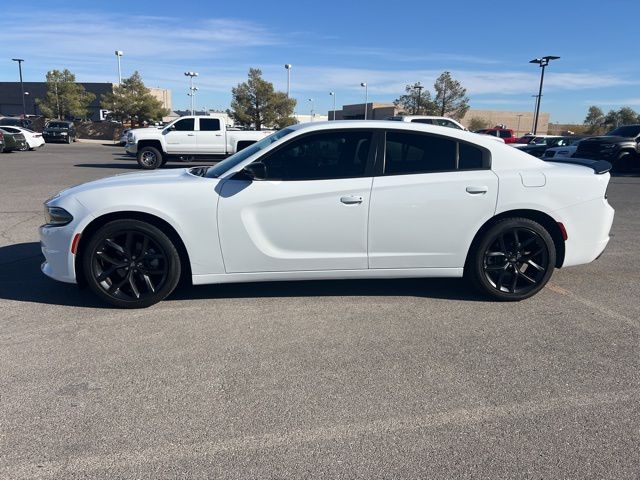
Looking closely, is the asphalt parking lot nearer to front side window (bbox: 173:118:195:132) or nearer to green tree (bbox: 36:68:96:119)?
front side window (bbox: 173:118:195:132)

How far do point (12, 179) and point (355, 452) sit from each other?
1382 centimetres

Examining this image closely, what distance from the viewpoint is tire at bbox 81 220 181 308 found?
13.8 feet

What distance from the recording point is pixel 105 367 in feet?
11.0

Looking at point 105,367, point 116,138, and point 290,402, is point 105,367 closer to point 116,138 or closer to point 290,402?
point 290,402

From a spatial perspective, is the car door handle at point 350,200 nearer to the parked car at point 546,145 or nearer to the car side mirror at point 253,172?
the car side mirror at point 253,172

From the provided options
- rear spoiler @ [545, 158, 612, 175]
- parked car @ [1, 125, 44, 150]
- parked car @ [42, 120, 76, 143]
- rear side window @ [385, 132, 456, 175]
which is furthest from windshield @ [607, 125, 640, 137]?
parked car @ [42, 120, 76, 143]

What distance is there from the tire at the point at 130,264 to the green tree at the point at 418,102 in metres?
50.0

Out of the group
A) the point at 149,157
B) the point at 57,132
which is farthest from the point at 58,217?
the point at 57,132

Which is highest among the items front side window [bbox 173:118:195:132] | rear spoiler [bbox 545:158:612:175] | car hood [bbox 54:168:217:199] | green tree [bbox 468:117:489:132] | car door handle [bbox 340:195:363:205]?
green tree [bbox 468:117:489:132]

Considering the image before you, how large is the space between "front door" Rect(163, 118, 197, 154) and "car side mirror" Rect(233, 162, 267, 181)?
14582 millimetres

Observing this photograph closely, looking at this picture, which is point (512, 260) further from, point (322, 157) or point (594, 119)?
point (594, 119)

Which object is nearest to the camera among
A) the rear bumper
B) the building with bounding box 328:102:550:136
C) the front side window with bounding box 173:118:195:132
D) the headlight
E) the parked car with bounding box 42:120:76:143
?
the headlight

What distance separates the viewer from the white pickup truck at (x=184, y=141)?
17.8 meters

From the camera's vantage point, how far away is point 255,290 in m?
4.90
